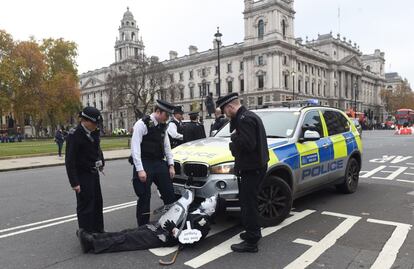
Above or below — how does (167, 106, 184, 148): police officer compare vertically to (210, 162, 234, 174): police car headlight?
above

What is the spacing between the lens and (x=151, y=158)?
5371 millimetres

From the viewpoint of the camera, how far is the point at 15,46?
55.9 meters

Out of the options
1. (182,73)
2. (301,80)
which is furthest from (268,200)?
(182,73)

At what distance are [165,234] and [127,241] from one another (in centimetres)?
49

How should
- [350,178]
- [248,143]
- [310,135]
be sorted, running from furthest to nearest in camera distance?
[350,178] < [310,135] < [248,143]

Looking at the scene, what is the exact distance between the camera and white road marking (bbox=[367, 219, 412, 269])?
166 inches

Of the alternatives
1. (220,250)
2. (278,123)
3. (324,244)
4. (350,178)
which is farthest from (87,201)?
(350,178)

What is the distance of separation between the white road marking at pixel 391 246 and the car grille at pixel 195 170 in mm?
2412

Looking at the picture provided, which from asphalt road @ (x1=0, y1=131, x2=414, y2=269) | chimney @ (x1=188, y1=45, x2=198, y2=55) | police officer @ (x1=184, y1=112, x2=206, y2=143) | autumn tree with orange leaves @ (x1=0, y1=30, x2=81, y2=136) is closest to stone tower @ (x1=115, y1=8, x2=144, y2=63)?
chimney @ (x1=188, y1=45, x2=198, y2=55)

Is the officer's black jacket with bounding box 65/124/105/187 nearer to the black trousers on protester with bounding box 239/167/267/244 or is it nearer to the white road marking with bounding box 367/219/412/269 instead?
the black trousers on protester with bounding box 239/167/267/244

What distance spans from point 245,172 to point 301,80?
296ft

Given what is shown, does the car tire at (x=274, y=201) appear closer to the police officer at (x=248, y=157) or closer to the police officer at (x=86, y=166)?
the police officer at (x=248, y=157)

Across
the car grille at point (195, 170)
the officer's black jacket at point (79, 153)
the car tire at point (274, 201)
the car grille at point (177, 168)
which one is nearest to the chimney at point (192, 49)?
the car grille at point (177, 168)

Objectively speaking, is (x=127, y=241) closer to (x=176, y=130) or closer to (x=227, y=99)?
(x=227, y=99)
